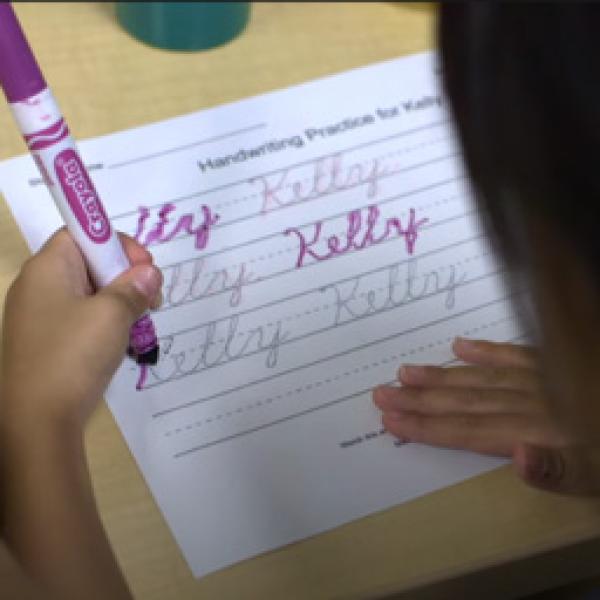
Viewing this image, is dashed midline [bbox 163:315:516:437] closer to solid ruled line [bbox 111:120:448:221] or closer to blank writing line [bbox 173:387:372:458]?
blank writing line [bbox 173:387:372:458]

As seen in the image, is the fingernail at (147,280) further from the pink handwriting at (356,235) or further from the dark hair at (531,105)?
the dark hair at (531,105)

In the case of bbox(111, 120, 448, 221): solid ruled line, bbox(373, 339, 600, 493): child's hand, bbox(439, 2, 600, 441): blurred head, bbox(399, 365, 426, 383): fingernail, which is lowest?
bbox(373, 339, 600, 493): child's hand

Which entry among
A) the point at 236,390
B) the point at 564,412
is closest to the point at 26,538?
the point at 236,390

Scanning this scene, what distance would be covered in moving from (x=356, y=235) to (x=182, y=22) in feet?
0.62

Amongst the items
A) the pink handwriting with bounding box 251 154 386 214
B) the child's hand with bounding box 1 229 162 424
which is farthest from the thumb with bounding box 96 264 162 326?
the pink handwriting with bounding box 251 154 386 214

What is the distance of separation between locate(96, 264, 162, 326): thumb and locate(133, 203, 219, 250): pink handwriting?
2.6 inches

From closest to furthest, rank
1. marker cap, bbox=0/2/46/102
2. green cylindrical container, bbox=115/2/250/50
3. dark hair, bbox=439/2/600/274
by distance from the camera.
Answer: dark hair, bbox=439/2/600/274 < marker cap, bbox=0/2/46/102 < green cylindrical container, bbox=115/2/250/50

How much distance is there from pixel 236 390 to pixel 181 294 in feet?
0.22

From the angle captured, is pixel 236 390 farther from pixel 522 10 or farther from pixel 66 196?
pixel 522 10

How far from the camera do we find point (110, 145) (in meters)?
0.64

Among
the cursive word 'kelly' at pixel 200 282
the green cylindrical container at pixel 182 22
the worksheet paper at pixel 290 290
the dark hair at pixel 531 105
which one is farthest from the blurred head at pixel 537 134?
the green cylindrical container at pixel 182 22

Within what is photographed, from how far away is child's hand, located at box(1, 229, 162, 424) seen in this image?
0.49 m

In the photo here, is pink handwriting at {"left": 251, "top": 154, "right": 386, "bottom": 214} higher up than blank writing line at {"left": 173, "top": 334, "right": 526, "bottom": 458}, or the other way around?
pink handwriting at {"left": 251, "top": 154, "right": 386, "bottom": 214}

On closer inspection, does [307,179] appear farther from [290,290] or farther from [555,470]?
[555,470]
